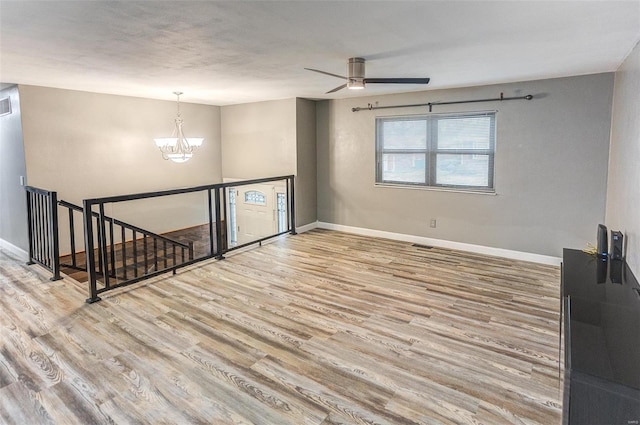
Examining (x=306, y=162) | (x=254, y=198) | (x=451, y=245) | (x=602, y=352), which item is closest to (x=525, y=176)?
(x=451, y=245)

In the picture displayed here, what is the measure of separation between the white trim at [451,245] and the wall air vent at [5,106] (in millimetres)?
4916

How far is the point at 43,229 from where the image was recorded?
464 centimetres

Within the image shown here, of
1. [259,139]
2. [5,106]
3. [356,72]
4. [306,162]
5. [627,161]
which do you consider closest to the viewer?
[627,161]

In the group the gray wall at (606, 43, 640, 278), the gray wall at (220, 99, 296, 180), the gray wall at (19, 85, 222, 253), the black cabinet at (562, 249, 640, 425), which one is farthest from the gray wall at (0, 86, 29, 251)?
the gray wall at (606, 43, 640, 278)

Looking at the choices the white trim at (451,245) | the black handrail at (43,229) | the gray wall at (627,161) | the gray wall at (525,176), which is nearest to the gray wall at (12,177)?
the black handrail at (43,229)

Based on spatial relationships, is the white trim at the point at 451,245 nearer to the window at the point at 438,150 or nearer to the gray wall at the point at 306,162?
the gray wall at the point at 306,162

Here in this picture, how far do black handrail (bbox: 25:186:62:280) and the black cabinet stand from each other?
189 inches

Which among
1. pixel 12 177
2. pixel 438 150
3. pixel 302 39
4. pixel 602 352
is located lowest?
pixel 602 352

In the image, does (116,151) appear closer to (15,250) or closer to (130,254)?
(130,254)

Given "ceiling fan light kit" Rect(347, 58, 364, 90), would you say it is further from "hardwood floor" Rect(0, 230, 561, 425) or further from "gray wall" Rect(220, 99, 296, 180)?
"gray wall" Rect(220, 99, 296, 180)

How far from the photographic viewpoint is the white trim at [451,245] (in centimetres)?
502

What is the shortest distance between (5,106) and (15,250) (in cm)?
200

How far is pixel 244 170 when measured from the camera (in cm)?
739

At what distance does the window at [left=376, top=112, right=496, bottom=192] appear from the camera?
5.29 metres
